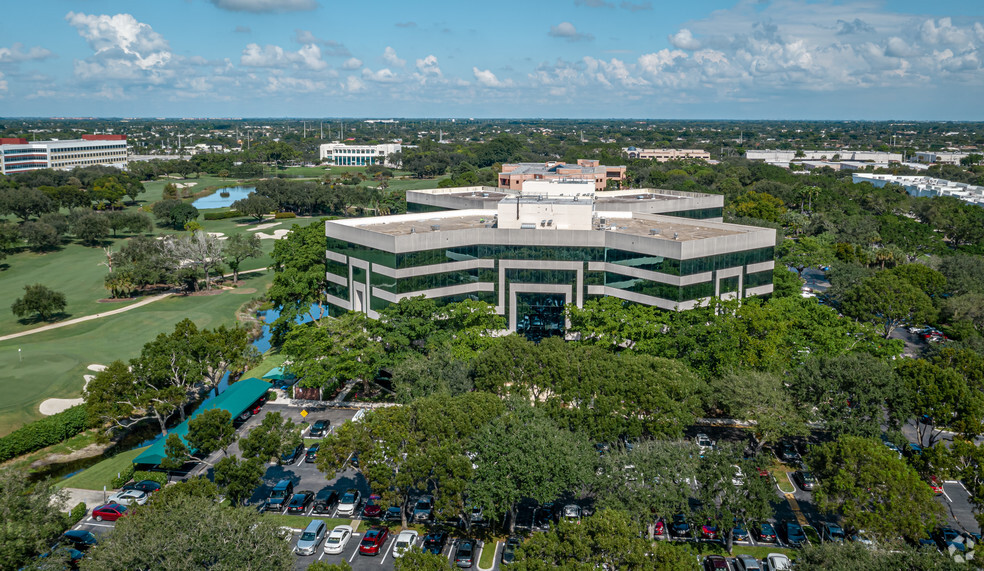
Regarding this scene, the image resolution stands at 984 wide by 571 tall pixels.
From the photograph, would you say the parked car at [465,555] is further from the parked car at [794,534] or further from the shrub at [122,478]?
the shrub at [122,478]

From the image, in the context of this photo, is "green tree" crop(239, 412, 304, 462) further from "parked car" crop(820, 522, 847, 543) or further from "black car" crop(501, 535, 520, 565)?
"parked car" crop(820, 522, 847, 543)

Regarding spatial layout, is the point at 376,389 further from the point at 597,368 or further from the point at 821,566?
the point at 821,566

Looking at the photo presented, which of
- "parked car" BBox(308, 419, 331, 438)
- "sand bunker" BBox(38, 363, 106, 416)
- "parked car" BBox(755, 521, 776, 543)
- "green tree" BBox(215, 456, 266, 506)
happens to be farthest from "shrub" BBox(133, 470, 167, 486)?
"parked car" BBox(755, 521, 776, 543)

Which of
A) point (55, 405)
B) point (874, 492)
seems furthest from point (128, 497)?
point (874, 492)

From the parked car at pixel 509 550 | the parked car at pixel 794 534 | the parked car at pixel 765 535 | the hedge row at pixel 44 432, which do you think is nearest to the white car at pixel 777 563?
the parked car at pixel 765 535

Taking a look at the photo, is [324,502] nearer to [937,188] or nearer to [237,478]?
[237,478]
